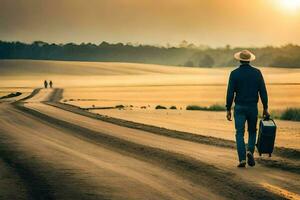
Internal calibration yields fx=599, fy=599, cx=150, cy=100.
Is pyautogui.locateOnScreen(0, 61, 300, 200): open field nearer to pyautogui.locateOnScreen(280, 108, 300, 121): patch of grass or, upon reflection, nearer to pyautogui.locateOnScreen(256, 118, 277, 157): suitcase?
pyautogui.locateOnScreen(256, 118, 277, 157): suitcase

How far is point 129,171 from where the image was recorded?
10.6m

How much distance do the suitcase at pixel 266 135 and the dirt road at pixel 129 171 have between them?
68 cm

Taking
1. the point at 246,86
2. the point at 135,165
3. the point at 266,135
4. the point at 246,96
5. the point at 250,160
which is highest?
the point at 246,86

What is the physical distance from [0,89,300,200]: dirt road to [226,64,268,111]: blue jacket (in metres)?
1.25

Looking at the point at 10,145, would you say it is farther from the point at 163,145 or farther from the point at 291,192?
the point at 291,192

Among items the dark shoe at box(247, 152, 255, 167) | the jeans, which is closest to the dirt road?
the dark shoe at box(247, 152, 255, 167)

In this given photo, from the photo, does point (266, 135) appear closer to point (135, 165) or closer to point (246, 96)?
point (246, 96)

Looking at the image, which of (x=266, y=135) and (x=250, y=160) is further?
(x=266, y=135)

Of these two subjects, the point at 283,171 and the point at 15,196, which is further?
the point at 283,171

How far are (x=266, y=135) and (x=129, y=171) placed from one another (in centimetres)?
293

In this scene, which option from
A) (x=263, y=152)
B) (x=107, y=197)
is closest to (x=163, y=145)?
(x=263, y=152)

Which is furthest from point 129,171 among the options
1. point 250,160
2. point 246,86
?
point 246,86

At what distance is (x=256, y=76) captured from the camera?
37.2ft

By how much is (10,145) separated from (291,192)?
8.35 m
